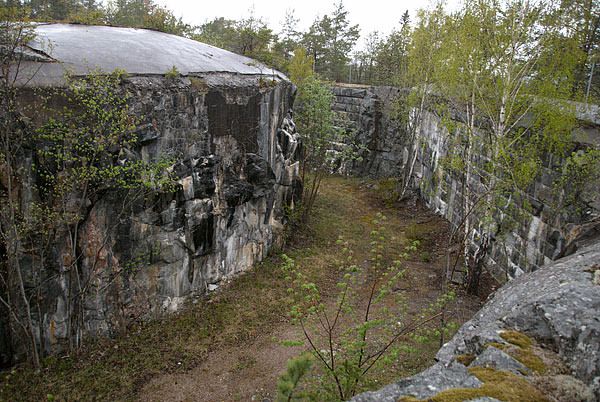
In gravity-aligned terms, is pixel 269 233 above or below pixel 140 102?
below

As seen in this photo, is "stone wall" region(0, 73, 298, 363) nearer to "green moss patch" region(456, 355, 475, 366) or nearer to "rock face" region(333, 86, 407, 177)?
"green moss patch" region(456, 355, 475, 366)

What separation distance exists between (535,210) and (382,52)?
836 inches

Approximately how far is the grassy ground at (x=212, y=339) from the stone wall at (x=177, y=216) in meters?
0.41

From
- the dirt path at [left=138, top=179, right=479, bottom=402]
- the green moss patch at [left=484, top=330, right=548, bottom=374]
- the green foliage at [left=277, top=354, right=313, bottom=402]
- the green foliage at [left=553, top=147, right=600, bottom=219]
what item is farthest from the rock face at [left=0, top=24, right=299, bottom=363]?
the green foliage at [left=553, top=147, right=600, bottom=219]

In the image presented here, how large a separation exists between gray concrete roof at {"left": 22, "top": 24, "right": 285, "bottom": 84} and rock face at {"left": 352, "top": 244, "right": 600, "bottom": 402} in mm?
7432

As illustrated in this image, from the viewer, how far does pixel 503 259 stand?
10.1 m

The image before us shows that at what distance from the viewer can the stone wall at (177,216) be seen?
7602mm

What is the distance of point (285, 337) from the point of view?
27.7ft

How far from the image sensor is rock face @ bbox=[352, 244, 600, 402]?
10.4ft

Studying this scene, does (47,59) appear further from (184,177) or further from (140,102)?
(184,177)

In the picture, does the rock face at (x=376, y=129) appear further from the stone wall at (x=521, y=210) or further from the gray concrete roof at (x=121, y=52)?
the gray concrete roof at (x=121, y=52)

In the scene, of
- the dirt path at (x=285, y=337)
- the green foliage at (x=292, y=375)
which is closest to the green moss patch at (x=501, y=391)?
the green foliage at (x=292, y=375)

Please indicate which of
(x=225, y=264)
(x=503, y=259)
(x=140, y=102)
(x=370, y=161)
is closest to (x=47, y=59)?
(x=140, y=102)

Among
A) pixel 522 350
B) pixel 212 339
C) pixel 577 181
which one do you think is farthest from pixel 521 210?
pixel 212 339
